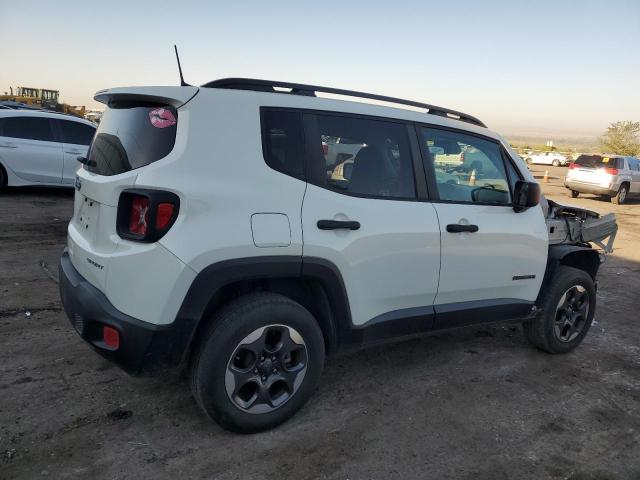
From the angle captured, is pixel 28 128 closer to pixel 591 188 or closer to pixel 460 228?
pixel 460 228

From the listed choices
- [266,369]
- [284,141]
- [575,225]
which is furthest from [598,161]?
[266,369]

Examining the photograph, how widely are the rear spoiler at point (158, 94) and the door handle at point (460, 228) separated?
68.5 inches

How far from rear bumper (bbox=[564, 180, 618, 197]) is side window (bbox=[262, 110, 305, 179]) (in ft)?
55.7

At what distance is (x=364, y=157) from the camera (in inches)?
122

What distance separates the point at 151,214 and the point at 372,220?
122 centimetres

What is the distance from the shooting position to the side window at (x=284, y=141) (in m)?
2.74

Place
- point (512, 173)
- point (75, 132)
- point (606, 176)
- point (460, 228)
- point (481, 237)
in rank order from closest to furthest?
1. point (460, 228)
2. point (481, 237)
3. point (512, 173)
4. point (75, 132)
5. point (606, 176)

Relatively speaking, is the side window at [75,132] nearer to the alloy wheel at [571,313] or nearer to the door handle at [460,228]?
the door handle at [460,228]

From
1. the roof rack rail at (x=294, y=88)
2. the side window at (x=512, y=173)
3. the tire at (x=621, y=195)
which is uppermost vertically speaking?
the roof rack rail at (x=294, y=88)

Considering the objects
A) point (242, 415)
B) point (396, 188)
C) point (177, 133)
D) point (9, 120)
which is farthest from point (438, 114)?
point (9, 120)

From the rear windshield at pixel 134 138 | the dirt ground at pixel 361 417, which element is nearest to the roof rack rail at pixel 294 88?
the rear windshield at pixel 134 138

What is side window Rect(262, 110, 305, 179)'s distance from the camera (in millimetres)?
2738

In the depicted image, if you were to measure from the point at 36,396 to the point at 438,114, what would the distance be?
315cm

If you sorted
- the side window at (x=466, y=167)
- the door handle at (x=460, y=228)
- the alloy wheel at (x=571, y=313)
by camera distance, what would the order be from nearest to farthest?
the door handle at (x=460, y=228) < the side window at (x=466, y=167) < the alloy wheel at (x=571, y=313)
